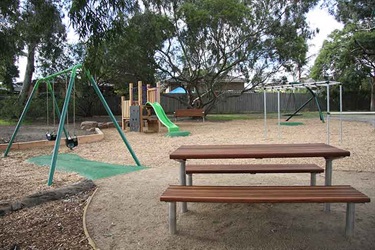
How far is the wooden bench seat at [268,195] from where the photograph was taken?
7.97 ft

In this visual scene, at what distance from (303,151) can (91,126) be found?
486 inches

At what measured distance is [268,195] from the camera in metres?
2.53

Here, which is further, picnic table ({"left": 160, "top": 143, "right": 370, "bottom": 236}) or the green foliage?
the green foliage

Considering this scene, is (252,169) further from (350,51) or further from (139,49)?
(350,51)

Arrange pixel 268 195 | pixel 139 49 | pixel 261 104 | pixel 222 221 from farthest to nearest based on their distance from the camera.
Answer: pixel 261 104
pixel 139 49
pixel 222 221
pixel 268 195

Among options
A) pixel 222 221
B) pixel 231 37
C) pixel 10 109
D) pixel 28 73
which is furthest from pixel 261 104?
pixel 222 221

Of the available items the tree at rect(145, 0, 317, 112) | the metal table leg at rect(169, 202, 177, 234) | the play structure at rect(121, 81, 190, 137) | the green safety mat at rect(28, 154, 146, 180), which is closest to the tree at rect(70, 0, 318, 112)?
the tree at rect(145, 0, 317, 112)

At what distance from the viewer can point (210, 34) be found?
16641mm

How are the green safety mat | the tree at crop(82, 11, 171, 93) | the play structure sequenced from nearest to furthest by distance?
the green safety mat < the play structure < the tree at crop(82, 11, 171, 93)

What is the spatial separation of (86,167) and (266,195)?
422 cm

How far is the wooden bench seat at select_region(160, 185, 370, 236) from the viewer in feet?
7.97

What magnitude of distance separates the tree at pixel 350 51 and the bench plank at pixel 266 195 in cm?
1689

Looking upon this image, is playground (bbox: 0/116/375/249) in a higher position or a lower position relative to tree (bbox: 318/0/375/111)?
lower

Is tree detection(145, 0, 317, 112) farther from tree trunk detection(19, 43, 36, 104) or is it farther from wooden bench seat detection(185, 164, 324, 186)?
wooden bench seat detection(185, 164, 324, 186)
